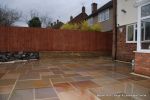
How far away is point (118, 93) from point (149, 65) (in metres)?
2.63

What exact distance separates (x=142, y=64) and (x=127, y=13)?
5.43 metres

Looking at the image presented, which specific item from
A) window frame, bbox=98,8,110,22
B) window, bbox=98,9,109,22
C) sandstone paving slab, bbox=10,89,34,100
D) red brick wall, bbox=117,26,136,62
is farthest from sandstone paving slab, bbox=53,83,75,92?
window, bbox=98,9,109,22

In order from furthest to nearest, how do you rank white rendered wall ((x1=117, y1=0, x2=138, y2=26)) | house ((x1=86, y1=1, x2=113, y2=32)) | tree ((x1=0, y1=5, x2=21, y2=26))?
tree ((x1=0, y1=5, x2=21, y2=26)) → house ((x1=86, y1=1, x2=113, y2=32)) → white rendered wall ((x1=117, y1=0, x2=138, y2=26))

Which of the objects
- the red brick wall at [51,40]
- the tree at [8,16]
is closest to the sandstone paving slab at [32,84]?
the red brick wall at [51,40]

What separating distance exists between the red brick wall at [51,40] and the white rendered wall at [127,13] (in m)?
3.68

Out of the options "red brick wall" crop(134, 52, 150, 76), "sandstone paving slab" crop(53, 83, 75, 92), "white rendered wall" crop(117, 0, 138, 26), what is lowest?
"sandstone paving slab" crop(53, 83, 75, 92)

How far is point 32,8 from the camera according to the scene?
34.7m

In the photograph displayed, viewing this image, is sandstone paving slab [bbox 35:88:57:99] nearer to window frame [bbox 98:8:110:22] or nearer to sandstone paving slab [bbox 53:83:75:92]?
sandstone paving slab [bbox 53:83:75:92]

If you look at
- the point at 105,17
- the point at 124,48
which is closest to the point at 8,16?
the point at 105,17

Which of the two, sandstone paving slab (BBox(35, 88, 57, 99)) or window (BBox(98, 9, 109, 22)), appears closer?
sandstone paving slab (BBox(35, 88, 57, 99))

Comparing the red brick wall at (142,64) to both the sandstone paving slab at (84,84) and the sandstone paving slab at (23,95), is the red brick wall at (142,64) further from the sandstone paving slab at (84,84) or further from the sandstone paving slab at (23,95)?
the sandstone paving slab at (23,95)

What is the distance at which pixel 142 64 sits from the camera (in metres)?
7.00

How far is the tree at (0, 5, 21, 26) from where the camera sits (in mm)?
28095

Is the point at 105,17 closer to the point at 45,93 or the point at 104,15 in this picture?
the point at 104,15
